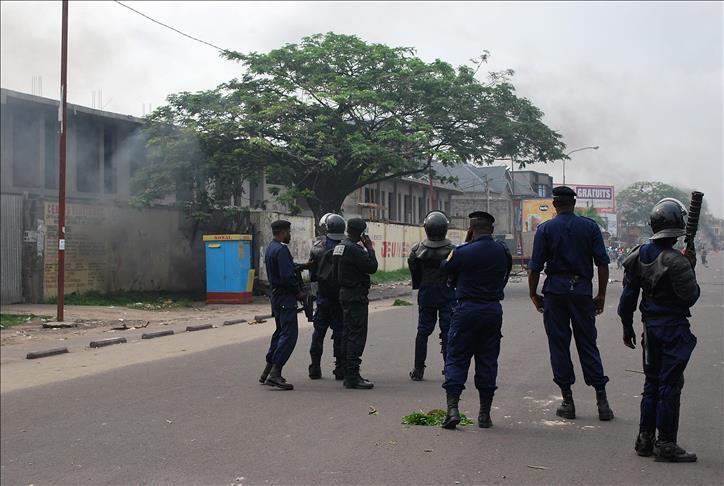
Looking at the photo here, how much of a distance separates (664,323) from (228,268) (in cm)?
1619

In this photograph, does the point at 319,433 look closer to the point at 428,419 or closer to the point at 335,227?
the point at 428,419

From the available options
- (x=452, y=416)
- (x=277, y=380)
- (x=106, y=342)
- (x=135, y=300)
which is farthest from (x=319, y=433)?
(x=135, y=300)

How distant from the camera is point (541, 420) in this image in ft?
21.7

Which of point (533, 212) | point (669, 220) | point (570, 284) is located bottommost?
point (570, 284)

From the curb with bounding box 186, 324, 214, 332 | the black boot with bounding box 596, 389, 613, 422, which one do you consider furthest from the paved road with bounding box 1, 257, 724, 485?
the curb with bounding box 186, 324, 214, 332

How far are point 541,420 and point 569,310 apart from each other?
94cm

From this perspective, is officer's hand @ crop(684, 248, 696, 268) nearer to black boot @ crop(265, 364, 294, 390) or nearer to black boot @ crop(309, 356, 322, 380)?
black boot @ crop(265, 364, 294, 390)

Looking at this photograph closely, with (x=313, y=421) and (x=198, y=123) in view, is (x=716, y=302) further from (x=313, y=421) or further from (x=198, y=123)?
(x=313, y=421)

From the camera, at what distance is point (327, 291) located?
8750 millimetres

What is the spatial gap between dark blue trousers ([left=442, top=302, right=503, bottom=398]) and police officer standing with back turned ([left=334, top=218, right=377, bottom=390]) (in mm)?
1924

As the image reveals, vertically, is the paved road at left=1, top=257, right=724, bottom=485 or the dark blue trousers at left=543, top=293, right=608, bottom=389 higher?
the dark blue trousers at left=543, top=293, right=608, bottom=389

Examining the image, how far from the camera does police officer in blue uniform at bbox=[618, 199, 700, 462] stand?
523 cm

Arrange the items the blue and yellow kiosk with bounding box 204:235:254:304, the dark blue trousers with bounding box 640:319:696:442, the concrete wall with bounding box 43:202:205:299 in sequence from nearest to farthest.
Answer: the dark blue trousers with bounding box 640:319:696:442, the concrete wall with bounding box 43:202:205:299, the blue and yellow kiosk with bounding box 204:235:254:304

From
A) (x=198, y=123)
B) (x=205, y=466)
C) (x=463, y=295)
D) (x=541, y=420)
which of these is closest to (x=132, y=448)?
(x=205, y=466)
